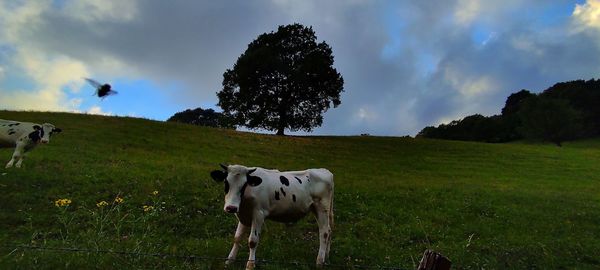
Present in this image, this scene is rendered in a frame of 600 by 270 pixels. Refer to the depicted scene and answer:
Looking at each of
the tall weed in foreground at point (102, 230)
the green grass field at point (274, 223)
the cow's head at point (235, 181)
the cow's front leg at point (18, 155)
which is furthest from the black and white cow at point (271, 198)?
the cow's front leg at point (18, 155)

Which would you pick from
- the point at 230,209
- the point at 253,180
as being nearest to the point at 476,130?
the point at 253,180

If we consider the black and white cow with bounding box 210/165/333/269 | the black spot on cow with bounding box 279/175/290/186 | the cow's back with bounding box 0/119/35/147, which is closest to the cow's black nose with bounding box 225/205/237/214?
the black and white cow with bounding box 210/165/333/269

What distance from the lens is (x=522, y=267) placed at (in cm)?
1358

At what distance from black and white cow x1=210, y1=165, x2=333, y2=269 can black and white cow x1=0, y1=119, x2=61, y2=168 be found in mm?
13094

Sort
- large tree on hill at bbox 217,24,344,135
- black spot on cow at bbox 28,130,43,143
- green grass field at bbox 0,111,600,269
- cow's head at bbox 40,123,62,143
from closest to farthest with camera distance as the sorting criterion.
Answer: green grass field at bbox 0,111,600,269
black spot on cow at bbox 28,130,43,143
cow's head at bbox 40,123,62,143
large tree on hill at bbox 217,24,344,135

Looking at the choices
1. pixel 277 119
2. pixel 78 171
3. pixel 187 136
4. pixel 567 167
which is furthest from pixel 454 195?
pixel 277 119

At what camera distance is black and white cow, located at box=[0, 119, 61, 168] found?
19.9 meters

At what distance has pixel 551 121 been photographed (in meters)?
80.5

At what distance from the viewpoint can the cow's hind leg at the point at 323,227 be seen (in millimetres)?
11916

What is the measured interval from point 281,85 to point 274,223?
132 ft

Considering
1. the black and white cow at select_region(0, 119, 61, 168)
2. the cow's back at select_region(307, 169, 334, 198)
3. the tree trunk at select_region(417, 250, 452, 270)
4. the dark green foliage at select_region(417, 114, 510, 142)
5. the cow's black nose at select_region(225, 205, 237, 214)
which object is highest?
the dark green foliage at select_region(417, 114, 510, 142)

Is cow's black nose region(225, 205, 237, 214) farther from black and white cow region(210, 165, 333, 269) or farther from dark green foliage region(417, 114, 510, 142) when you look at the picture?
dark green foliage region(417, 114, 510, 142)

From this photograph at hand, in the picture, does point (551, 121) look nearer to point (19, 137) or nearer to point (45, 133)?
point (45, 133)

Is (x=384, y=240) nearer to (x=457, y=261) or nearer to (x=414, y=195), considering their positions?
(x=457, y=261)
